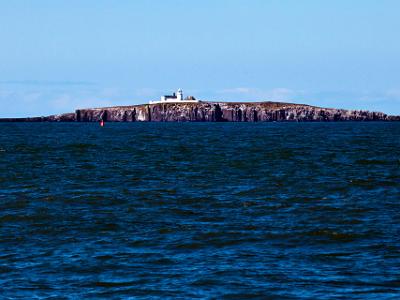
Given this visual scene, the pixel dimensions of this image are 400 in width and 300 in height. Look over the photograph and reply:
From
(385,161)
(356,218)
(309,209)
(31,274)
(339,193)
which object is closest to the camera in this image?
(31,274)

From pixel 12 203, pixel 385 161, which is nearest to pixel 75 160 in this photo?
pixel 385 161

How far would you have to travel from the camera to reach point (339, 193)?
119ft

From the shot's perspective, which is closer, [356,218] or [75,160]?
[356,218]

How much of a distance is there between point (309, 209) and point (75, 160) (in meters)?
35.0

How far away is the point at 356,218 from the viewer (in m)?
27.9

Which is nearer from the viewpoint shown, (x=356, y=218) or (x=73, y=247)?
(x=73, y=247)

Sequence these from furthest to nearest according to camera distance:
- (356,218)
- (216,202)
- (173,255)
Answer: (216,202), (356,218), (173,255)

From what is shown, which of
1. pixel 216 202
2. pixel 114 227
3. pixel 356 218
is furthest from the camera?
pixel 216 202

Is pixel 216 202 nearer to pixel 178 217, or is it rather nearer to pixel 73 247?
pixel 178 217

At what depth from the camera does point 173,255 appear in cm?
2159

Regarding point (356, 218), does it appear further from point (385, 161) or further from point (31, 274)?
point (385, 161)

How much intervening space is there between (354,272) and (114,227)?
9175 millimetres

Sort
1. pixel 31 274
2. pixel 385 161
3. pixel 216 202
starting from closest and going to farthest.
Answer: pixel 31 274 → pixel 216 202 → pixel 385 161

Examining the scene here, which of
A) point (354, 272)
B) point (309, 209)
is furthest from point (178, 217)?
point (354, 272)
